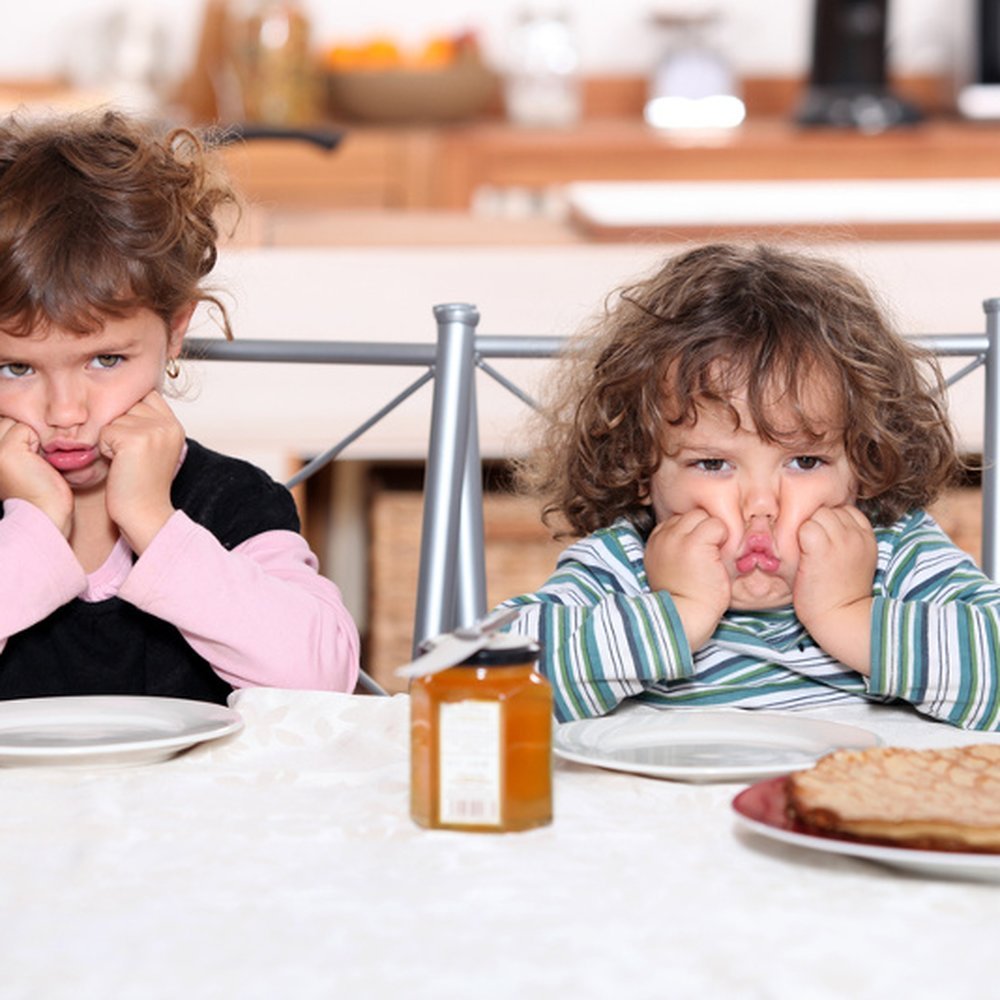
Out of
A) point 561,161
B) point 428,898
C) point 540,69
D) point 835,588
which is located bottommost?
point 428,898

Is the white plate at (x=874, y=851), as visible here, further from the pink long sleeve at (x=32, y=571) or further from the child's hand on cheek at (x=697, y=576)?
the pink long sleeve at (x=32, y=571)

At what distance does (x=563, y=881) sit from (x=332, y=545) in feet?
9.14

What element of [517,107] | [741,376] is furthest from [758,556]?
[517,107]

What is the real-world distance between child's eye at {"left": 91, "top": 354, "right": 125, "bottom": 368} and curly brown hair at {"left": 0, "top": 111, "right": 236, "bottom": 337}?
0.04 metres

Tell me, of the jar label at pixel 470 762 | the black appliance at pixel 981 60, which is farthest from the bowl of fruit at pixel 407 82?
the jar label at pixel 470 762

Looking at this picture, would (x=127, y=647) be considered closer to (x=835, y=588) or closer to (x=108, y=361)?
(x=108, y=361)

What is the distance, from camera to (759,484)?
4.18ft

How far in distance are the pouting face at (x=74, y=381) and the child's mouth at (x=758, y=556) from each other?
1.52 feet

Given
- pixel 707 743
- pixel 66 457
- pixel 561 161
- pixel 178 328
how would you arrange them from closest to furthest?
pixel 707 743, pixel 66 457, pixel 178 328, pixel 561 161

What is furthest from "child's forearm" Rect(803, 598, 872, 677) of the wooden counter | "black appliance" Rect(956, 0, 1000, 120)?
"black appliance" Rect(956, 0, 1000, 120)

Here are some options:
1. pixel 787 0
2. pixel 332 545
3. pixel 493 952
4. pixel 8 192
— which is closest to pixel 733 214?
pixel 332 545

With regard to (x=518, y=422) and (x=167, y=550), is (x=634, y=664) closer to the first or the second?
(x=167, y=550)

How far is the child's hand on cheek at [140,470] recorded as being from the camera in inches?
50.9

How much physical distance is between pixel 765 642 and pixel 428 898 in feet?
2.07
